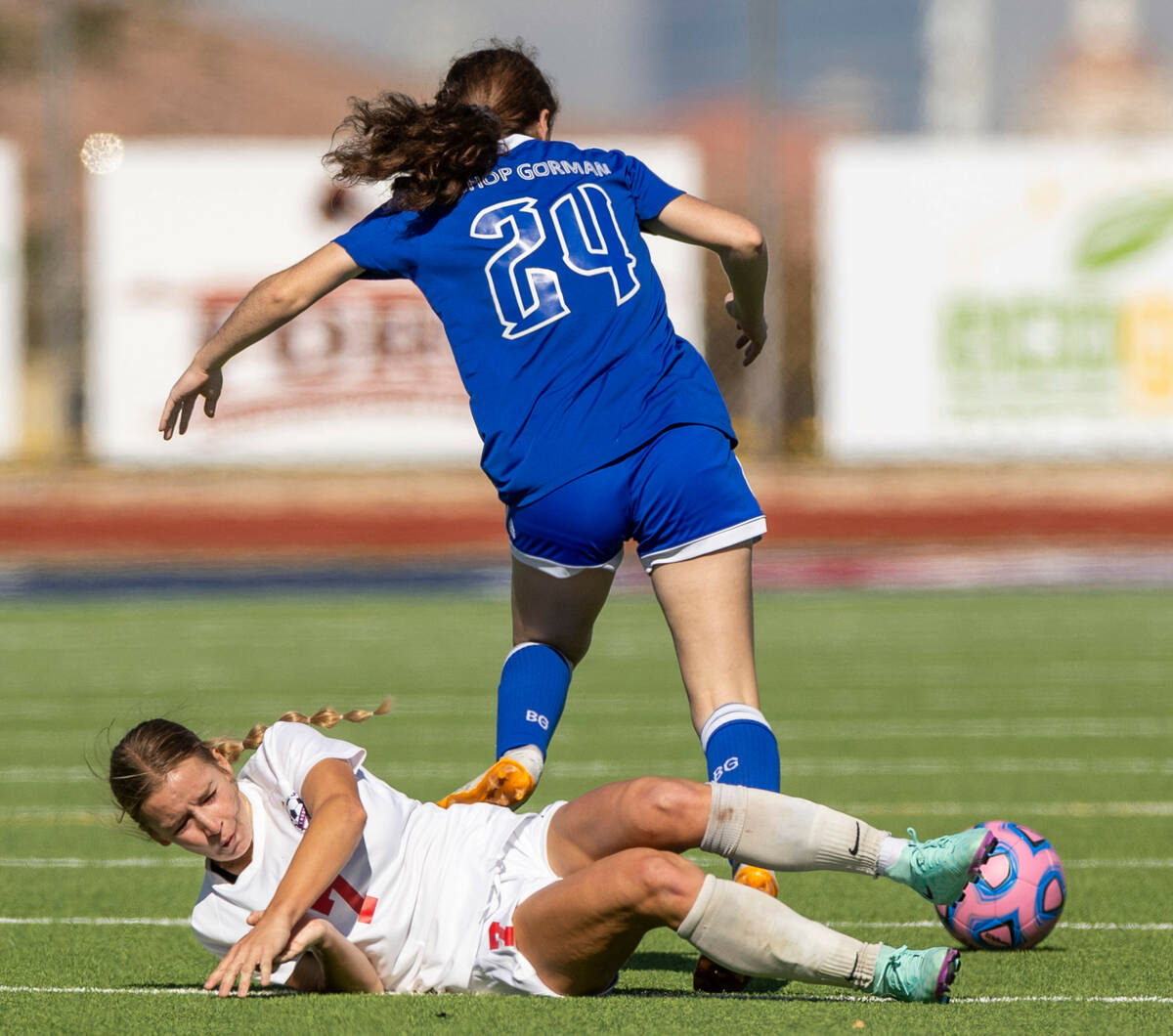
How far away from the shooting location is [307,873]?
4.14 meters

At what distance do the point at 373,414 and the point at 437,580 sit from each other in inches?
→ 95.4

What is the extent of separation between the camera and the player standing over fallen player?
15.9 feet

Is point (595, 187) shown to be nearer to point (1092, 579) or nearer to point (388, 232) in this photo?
point (388, 232)

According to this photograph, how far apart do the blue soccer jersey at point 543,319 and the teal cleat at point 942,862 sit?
118 cm

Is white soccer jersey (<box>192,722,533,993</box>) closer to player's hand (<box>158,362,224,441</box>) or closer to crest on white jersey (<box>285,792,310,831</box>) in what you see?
crest on white jersey (<box>285,792,310,831</box>)

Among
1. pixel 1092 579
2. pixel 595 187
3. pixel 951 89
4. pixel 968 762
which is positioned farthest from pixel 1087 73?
pixel 595 187

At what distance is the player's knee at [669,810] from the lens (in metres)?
4.24

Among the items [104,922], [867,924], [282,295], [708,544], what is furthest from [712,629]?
[104,922]

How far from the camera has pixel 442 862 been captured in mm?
4512

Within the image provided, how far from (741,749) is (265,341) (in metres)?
15.3

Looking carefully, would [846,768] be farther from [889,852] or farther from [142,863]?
[889,852]

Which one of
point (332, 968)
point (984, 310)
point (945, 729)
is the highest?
point (984, 310)

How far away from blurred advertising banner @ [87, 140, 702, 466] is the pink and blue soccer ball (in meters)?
14.6

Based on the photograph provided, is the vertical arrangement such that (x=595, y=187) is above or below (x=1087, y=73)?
below
